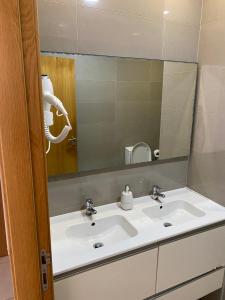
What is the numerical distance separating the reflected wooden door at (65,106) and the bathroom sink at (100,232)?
343 mm

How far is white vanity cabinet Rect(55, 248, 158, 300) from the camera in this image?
42.5 inches

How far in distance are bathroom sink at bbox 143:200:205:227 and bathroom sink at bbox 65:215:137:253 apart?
0.20 meters

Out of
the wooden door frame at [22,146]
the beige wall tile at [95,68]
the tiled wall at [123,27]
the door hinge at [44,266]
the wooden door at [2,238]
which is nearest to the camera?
the wooden door frame at [22,146]

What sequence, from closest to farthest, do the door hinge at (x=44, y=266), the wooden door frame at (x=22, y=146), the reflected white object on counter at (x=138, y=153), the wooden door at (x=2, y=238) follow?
the wooden door frame at (x=22, y=146), the door hinge at (x=44, y=266), the wooden door at (x=2, y=238), the reflected white object on counter at (x=138, y=153)

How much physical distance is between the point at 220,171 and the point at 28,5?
4.75 feet

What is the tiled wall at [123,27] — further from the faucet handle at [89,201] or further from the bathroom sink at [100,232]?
the bathroom sink at [100,232]

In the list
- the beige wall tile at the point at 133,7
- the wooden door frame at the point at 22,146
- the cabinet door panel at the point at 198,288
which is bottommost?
the cabinet door panel at the point at 198,288

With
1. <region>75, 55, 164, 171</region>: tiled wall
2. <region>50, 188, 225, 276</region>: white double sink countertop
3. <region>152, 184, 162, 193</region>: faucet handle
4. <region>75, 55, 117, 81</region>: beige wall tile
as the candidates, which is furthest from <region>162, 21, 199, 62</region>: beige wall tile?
<region>50, 188, 225, 276</region>: white double sink countertop

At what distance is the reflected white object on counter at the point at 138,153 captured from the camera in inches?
61.7

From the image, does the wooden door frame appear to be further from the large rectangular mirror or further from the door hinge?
the large rectangular mirror

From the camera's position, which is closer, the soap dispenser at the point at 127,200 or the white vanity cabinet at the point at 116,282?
the white vanity cabinet at the point at 116,282

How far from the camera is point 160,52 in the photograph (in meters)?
1.52

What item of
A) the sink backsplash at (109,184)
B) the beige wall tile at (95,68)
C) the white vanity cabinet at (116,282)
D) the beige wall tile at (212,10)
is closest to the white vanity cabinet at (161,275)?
the white vanity cabinet at (116,282)

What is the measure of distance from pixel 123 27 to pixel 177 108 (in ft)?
2.15
